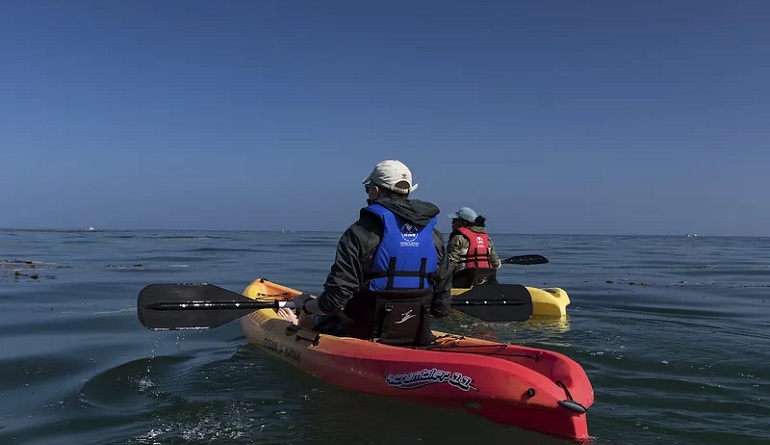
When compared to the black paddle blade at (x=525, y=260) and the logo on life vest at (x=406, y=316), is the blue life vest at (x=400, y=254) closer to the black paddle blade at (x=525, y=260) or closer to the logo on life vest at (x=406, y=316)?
the logo on life vest at (x=406, y=316)

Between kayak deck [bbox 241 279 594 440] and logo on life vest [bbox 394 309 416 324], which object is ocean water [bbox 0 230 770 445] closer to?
kayak deck [bbox 241 279 594 440]

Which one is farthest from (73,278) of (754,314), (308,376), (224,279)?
(754,314)

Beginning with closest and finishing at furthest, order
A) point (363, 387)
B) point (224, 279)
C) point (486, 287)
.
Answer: point (363, 387), point (486, 287), point (224, 279)

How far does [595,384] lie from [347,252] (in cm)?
318

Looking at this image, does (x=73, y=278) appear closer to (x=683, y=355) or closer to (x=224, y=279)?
(x=224, y=279)

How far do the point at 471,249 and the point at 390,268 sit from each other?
630 centimetres

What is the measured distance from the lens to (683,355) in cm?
745

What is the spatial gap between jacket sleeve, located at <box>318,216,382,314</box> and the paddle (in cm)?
120

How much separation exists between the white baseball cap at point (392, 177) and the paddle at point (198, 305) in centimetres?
176

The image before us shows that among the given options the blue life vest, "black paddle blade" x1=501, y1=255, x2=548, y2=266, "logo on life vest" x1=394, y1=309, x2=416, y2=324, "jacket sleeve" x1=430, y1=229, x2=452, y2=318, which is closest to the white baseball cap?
the blue life vest

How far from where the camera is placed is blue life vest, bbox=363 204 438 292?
4973mm

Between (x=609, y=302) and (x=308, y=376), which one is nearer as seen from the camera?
(x=308, y=376)

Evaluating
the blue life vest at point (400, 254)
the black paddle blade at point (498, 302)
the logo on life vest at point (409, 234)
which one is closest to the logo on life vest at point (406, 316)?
the blue life vest at point (400, 254)

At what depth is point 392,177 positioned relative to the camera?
516cm
